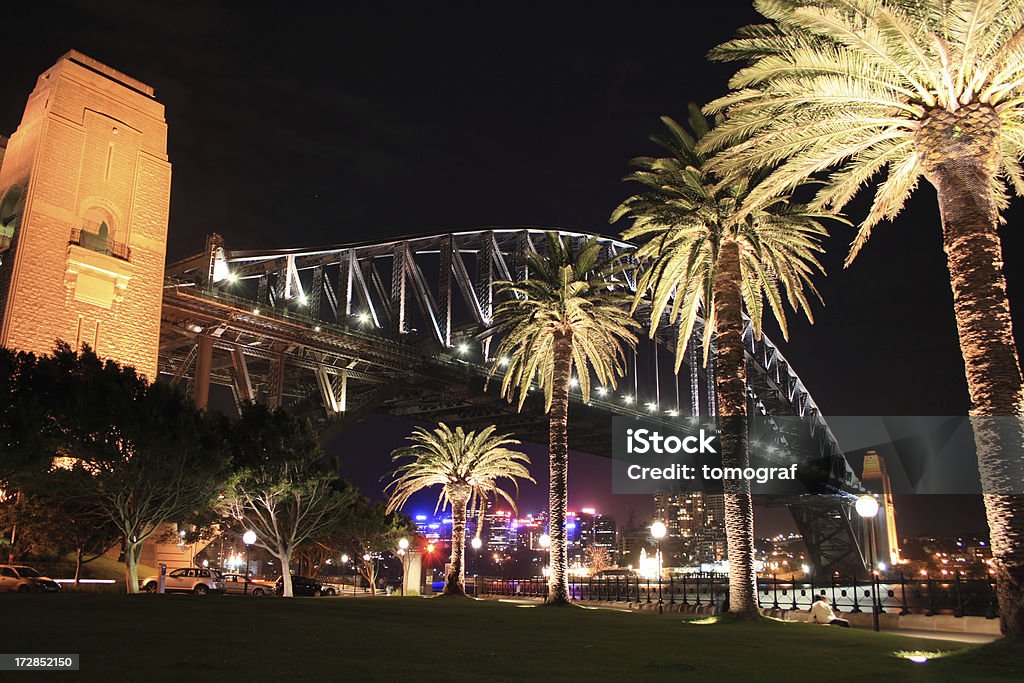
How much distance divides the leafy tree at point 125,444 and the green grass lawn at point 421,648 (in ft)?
36.9

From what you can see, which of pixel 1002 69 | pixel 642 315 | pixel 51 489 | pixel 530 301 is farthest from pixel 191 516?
pixel 642 315

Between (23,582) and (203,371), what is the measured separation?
26.9 m

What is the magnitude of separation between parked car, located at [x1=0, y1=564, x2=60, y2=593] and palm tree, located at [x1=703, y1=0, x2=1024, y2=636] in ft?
93.1

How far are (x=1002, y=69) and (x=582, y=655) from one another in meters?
13.2

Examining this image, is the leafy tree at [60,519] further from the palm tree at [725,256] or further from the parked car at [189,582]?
the palm tree at [725,256]

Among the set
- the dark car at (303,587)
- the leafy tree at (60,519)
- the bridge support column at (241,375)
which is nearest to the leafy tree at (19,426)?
the leafy tree at (60,519)

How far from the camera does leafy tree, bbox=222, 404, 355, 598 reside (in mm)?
39531

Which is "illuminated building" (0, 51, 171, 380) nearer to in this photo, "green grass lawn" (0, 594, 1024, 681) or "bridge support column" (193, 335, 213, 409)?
"bridge support column" (193, 335, 213, 409)

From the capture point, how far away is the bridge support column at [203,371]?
2181 inches

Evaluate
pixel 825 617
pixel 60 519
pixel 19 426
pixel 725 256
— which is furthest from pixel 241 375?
pixel 825 617

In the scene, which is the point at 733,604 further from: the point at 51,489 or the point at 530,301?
the point at 51,489

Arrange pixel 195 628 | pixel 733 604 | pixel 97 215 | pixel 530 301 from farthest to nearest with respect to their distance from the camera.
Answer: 1. pixel 97 215
2. pixel 530 301
3. pixel 733 604
4. pixel 195 628

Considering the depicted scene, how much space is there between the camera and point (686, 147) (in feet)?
91.1

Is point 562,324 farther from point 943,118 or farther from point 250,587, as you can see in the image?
point 250,587
